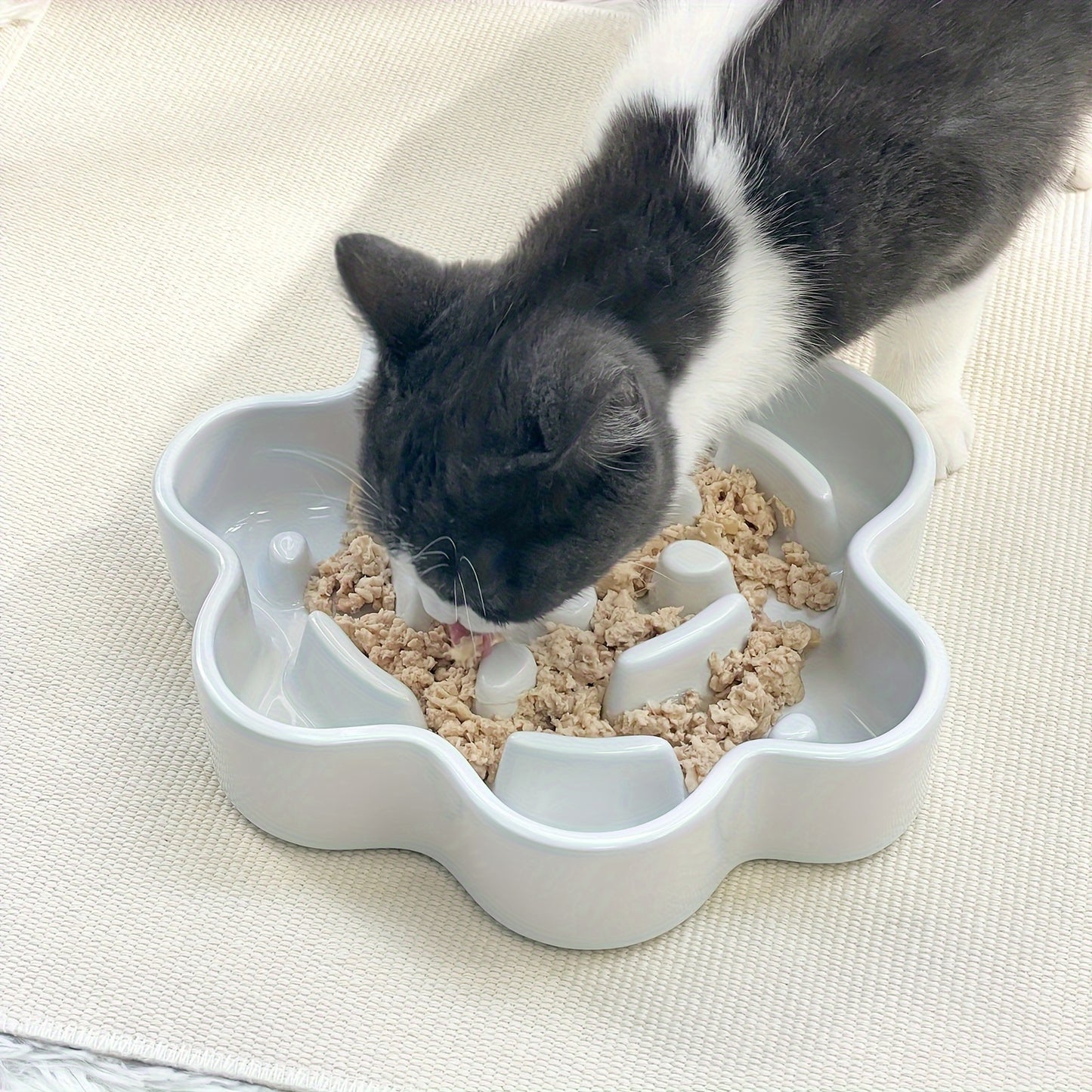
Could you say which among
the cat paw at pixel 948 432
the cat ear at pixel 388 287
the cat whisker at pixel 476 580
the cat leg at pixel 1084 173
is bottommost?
the cat leg at pixel 1084 173

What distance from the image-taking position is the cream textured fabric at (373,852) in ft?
3.45

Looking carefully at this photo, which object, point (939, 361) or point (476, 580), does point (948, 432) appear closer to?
point (939, 361)

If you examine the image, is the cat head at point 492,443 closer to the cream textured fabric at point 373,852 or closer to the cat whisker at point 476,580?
the cat whisker at point 476,580

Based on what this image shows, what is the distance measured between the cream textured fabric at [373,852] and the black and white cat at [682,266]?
1.04 ft

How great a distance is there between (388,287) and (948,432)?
75 cm

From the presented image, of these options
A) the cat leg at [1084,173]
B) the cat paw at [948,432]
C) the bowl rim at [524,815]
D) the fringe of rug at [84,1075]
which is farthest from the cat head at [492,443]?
the cat leg at [1084,173]

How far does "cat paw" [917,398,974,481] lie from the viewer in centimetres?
145

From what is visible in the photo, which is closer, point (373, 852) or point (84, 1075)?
point (84, 1075)

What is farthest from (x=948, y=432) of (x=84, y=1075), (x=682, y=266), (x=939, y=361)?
(x=84, y=1075)

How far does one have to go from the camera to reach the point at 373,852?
3.82 ft

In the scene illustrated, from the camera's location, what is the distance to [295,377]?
5.19 feet

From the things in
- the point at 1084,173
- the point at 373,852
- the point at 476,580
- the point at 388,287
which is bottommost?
the point at 1084,173

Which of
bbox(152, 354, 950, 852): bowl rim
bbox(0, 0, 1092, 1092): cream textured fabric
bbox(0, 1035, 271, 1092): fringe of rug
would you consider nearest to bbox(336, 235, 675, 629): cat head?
bbox(152, 354, 950, 852): bowl rim

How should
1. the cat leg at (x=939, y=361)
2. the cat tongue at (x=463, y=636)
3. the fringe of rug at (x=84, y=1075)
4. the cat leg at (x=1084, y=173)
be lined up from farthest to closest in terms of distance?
1. the cat leg at (x=1084, y=173)
2. the cat leg at (x=939, y=361)
3. the cat tongue at (x=463, y=636)
4. the fringe of rug at (x=84, y=1075)
